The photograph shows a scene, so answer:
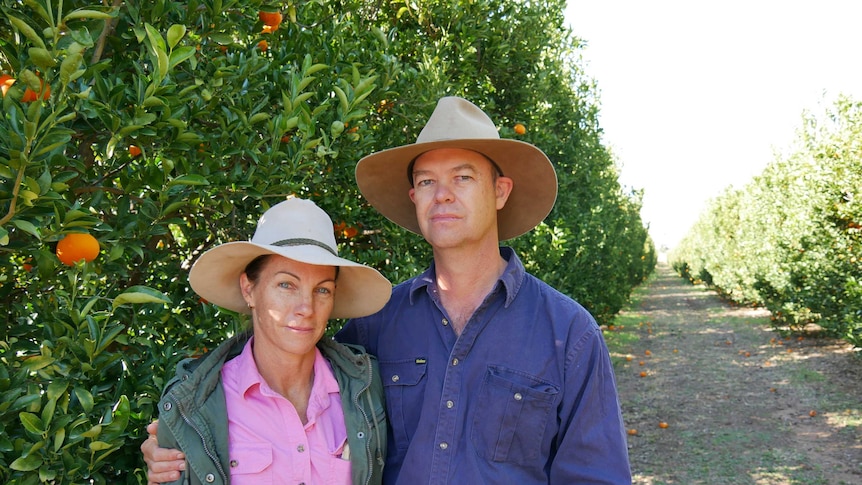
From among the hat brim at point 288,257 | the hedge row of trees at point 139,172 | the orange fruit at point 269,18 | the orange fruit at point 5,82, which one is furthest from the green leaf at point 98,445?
the orange fruit at point 269,18

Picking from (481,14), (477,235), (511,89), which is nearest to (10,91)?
(477,235)

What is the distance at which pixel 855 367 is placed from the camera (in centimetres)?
1052

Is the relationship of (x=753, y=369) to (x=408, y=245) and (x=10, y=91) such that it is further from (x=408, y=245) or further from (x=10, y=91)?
(x=10, y=91)

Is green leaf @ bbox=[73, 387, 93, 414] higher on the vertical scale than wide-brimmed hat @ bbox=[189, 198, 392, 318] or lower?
lower

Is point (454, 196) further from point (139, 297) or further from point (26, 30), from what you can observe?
point (26, 30)

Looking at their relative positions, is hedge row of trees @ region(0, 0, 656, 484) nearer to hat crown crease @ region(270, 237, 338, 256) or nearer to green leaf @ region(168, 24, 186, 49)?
green leaf @ region(168, 24, 186, 49)

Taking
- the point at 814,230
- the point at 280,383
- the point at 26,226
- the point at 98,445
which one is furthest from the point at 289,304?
the point at 814,230

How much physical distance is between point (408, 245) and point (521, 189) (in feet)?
5.12

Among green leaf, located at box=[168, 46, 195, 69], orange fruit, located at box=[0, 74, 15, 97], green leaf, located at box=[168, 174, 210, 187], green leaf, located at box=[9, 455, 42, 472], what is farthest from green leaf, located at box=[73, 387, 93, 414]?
green leaf, located at box=[168, 46, 195, 69]

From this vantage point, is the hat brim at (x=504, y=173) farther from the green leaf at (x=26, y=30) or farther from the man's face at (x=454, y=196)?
the green leaf at (x=26, y=30)

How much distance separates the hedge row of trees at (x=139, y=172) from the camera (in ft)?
5.41

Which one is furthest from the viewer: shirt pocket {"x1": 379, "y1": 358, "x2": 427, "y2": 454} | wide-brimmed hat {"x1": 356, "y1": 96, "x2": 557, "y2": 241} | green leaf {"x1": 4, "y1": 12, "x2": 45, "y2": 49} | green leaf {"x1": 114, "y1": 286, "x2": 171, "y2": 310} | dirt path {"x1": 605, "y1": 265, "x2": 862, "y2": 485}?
dirt path {"x1": 605, "y1": 265, "x2": 862, "y2": 485}

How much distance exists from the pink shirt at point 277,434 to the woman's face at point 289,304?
12 centimetres

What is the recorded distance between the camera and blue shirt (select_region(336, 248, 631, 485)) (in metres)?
2.07
